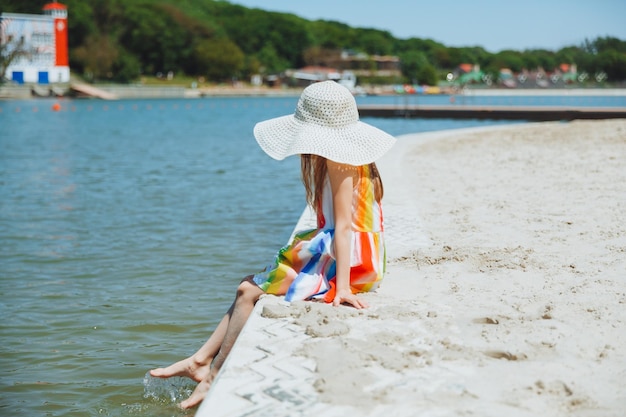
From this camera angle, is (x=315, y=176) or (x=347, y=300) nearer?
(x=347, y=300)

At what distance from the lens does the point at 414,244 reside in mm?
5840

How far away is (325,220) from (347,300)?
441 mm

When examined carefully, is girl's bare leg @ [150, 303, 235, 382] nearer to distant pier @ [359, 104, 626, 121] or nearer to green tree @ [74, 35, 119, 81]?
distant pier @ [359, 104, 626, 121]

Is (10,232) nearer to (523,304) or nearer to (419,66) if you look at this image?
(523,304)

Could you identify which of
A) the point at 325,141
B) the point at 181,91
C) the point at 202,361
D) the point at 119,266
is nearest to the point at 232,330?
the point at 202,361

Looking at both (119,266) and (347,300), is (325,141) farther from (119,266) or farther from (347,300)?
(119,266)

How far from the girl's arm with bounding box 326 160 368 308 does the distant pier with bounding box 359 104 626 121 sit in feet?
80.6

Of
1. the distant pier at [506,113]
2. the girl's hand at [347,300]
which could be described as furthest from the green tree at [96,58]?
the girl's hand at [347,300]

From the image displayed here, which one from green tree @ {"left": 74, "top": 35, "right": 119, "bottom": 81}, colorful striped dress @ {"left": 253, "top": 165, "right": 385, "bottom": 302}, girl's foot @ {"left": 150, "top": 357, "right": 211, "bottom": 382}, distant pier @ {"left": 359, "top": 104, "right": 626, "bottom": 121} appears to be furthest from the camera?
green tree @ {"left": 74, "top": 35, "right": 119, "bottom": 81}

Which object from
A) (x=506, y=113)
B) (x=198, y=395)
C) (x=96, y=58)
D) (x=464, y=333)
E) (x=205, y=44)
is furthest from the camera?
(x=205, y=44)

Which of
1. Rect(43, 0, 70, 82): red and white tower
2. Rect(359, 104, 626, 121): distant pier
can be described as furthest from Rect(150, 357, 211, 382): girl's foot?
Rect(43, 0, 70, 82): red and white tower

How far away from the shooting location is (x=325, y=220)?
3.96 metres

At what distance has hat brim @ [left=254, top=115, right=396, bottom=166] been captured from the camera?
149 inches

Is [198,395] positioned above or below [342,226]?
below
